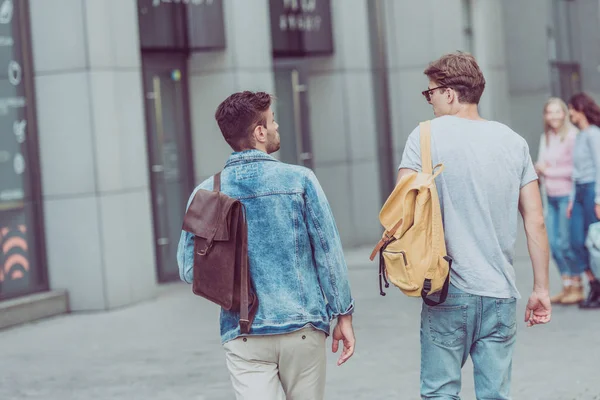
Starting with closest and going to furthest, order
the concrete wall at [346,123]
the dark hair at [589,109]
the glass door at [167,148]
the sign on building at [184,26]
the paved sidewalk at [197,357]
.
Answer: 1. the paved sidewalk at [197,357]
2. the dark hair at [589,109]
3. the sign on building at [184,26]
4. the glass door at [167,148]
5. the concrete wall at [346,123]

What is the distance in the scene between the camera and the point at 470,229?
4445 millimetres

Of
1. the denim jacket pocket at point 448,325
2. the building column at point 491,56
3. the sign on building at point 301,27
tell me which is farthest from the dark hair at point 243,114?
the building column at point 491,56

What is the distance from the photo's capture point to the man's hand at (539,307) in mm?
4578

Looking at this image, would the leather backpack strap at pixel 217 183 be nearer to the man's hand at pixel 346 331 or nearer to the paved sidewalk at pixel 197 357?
the man's hand at pixel 346 331

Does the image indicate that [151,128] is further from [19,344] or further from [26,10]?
[19,344]

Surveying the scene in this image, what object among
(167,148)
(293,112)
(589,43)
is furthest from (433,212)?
(589,43)

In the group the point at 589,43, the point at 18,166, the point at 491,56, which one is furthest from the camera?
the point at 589,43

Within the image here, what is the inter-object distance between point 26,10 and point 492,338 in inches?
312

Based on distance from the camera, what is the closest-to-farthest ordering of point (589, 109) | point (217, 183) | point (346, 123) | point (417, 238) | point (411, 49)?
point (217, 183)
point (417, 238)
point (589, 109)
point (346, 123)
point (411, 49)

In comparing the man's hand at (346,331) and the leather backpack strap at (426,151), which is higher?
the leather backpack strap at (426,151)

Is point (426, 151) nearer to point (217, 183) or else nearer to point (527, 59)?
point (217, 183)

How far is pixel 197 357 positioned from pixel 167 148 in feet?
17.3

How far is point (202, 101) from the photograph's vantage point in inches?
534

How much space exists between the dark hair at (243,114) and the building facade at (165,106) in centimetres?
721
